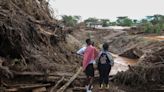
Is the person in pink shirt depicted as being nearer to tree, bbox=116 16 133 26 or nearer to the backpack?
the backpack

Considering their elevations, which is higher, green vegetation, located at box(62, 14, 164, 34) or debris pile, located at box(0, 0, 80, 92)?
debris pile, located at box(0, 0, 80, 92)

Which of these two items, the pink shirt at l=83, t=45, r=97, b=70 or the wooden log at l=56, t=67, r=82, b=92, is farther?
the pink shirt at l=83, t=45, r=97, b=70

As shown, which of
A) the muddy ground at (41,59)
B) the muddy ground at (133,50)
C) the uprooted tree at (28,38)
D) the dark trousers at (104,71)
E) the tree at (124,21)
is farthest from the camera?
the tree at (124,21)

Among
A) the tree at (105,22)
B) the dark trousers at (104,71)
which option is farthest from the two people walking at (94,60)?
the tree at (105,22)

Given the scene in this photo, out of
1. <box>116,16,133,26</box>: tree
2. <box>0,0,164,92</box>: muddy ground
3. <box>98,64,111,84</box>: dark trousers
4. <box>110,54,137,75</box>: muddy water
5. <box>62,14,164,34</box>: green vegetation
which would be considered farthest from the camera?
<box>116,16,133,26</box>: tree

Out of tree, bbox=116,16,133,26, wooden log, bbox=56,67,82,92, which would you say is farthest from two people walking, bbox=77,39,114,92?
tree, bbox=116,16,133,26

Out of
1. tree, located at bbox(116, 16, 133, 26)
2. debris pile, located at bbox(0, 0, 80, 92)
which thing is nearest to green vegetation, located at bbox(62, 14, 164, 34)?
tree, located at bbox(116, 16, 133, 26)

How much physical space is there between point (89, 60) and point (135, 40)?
16.8 meters

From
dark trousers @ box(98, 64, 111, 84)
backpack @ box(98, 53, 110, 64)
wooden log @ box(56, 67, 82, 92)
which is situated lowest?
wooden log @ box(56, 67, 82, 92)

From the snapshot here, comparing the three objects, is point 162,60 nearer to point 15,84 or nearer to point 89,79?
point 89,79

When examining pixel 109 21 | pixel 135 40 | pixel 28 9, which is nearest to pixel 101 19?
pixel 109 21

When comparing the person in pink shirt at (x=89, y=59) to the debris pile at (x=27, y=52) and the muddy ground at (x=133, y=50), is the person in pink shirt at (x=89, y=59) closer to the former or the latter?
the debris pile at (x=27, y=52)

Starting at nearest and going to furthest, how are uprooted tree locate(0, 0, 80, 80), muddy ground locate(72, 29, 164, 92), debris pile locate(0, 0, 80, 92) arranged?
debris pile locate(0, 0, 80, 92) < uprooted tree locate(0, 0, 80, 80) < muddy ground locate(72, 29, 164, 92)

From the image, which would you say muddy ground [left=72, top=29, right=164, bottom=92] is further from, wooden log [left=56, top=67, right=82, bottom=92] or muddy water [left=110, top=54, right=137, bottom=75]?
wooden log [left=56, top=67, right=82, bottom=92]
